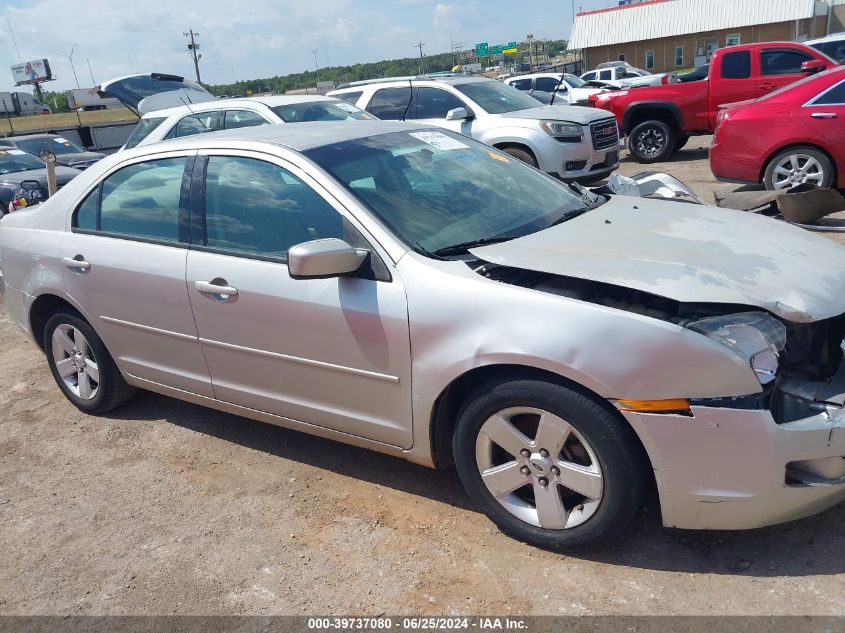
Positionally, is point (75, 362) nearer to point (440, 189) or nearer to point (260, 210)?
point (260, 210)

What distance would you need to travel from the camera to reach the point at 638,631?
96.7 inches

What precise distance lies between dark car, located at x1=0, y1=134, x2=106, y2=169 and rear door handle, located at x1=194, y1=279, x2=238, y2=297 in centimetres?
1074

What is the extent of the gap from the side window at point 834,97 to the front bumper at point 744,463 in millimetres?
6204

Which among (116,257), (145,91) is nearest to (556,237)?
(116,257)

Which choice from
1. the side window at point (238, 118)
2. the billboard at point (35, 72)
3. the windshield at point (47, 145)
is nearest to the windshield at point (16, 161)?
the windshield at point (47, 145)

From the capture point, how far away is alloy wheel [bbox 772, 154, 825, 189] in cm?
774

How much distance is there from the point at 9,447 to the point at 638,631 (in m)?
3.79

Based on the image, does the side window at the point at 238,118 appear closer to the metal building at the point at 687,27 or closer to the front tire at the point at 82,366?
the front tire at the point at 82,366

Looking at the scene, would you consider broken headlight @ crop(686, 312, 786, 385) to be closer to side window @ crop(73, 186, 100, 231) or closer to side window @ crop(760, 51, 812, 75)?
side window @ crop(73, 186, 100, 231)

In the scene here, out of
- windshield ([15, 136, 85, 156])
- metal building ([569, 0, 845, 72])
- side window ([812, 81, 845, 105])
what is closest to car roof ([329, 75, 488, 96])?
side window ([812, 81, 845, 105])

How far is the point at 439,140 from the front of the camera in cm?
400

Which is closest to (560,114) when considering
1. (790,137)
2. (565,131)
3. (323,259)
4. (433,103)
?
(565,131)

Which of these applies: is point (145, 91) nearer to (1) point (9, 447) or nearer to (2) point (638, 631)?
(1) point (9, 447)

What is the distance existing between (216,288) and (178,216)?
53 cm
